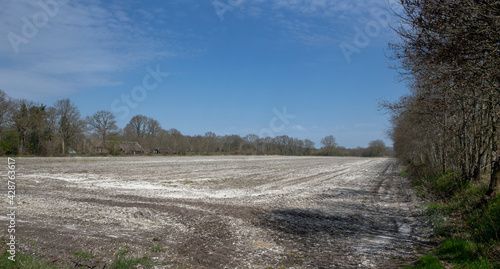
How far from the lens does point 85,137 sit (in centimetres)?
7856

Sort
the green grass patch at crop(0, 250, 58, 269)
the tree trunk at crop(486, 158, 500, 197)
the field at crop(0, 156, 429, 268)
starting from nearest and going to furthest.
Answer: the green grass patch at crop(0, 250, 58, 269) → the field at crop(0, 156, 429, 268) → the tree trunk at crop(486, 158, 500, 197)

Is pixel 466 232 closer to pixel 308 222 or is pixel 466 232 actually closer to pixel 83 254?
pixel 308 222

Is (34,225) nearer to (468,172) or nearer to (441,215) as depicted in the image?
(441,215)

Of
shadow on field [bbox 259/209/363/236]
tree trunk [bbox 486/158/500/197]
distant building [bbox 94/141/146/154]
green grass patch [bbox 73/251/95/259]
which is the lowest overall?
shadow on field [bbox 259/209/363/236]

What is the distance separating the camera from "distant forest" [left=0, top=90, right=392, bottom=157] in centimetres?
6063

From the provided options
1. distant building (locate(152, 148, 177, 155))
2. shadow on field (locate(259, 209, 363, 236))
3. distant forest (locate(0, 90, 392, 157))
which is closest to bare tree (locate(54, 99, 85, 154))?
distant forest (locate(0, 90, 392, 157))

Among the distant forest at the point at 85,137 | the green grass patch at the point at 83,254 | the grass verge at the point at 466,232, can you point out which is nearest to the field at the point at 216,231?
the green grass patch at the point at 83,254

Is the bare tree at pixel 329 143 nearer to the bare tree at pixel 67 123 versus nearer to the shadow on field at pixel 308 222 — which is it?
the bare tree at pixel 67 123

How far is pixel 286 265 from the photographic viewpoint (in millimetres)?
6898

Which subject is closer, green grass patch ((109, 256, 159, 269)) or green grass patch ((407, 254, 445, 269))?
green grass patch ((407, 254, 445, 269))

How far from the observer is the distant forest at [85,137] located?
60.6 meters

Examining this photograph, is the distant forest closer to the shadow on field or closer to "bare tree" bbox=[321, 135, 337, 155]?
"bare tree" bbox=[321, 135, 337, 155]

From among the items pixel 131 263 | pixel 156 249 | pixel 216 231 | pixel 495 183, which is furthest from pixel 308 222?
pixel 131 263

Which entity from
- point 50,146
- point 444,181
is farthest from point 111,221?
point 50,146
